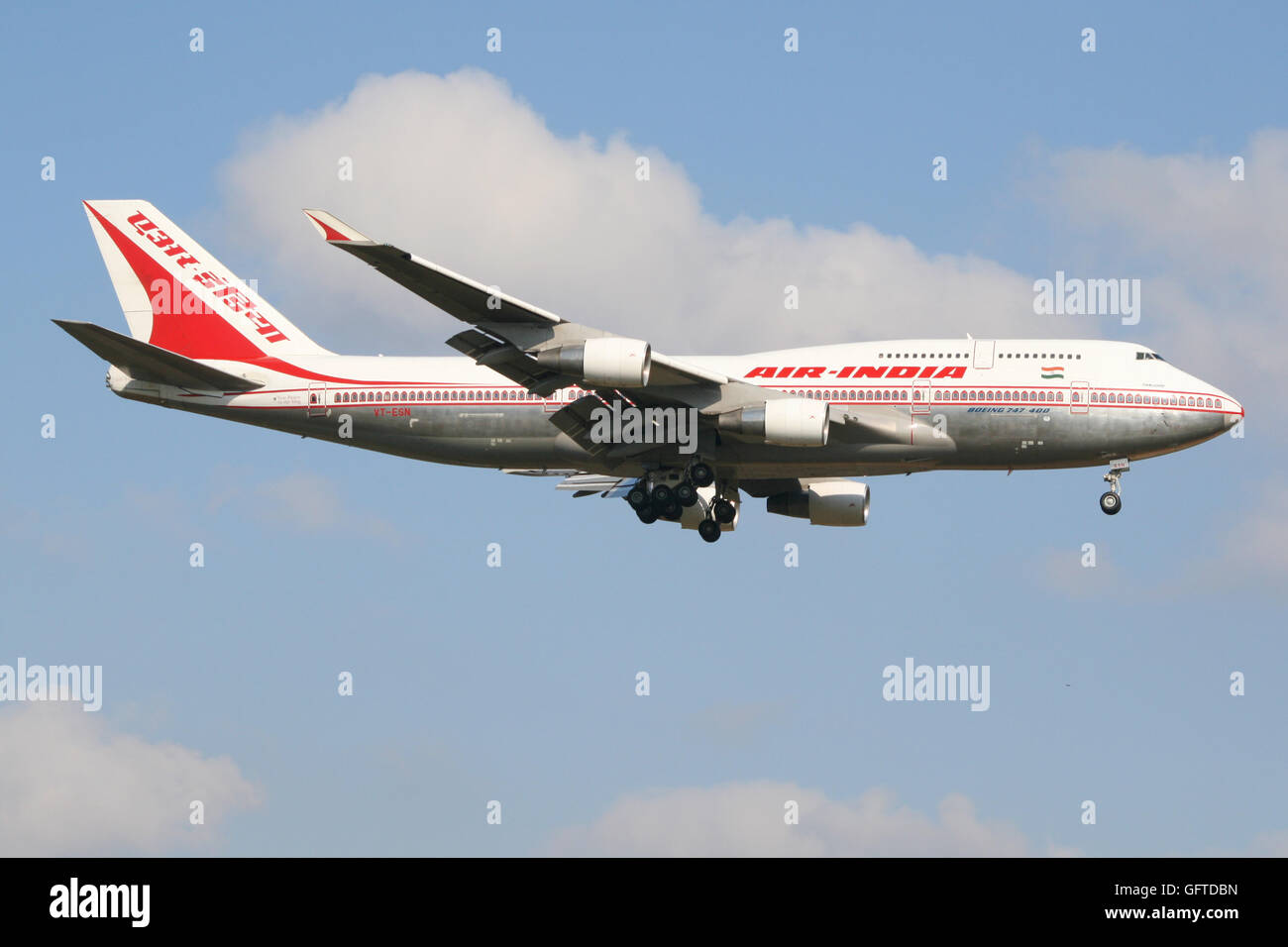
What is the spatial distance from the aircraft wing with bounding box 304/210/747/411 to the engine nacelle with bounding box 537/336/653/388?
7 cm

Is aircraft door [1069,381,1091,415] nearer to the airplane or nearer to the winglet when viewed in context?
the airplane

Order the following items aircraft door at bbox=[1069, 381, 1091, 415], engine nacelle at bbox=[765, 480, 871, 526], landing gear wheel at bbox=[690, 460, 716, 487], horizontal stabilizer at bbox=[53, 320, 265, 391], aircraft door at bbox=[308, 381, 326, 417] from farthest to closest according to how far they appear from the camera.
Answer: engine nacelle at bbox=[765, 480, 871, 526] < aircraft door at bbox=[308, 381, 326, 417] < landing gear wheel at bbox=[690, 460, 716, 487] < horizontal stabilizer at bbox=[53, 320, 265, 391] < aircraft door at bbox=[1069, 381, 1091, 415]

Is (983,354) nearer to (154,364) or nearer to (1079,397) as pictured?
(1079,397)

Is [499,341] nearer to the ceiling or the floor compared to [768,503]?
nearer to the ceiling

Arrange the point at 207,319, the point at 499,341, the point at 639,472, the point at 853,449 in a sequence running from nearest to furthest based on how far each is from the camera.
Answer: the point at 499,341 < the point at 853,449 < the point at 639,472 < the point at 207,319

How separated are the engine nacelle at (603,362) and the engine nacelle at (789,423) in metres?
4.44

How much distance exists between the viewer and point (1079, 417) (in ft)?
174

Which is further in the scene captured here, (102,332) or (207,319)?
(207,319)

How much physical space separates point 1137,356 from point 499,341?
20.0 m

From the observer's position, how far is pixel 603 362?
4881 cm

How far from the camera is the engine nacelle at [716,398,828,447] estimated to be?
51375 millimetres

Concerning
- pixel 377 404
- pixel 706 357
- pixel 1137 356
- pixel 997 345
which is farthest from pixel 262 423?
pixel 1137 356

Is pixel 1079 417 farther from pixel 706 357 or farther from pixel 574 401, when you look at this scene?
pixel 574 401

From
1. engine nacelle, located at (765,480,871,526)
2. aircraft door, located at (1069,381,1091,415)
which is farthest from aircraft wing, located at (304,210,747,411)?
aircraft door, located at (1069,381,1091,415)
